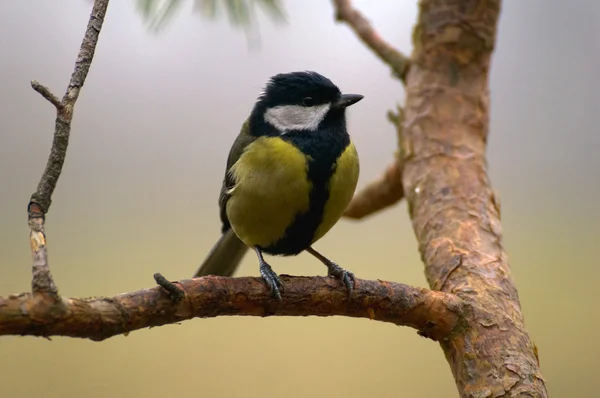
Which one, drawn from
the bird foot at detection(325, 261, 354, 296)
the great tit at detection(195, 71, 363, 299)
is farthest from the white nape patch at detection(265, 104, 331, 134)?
the bird foot at detection(325, 261, 354, 296)

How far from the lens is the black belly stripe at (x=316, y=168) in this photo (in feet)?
4.77

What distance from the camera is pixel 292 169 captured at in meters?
1.43

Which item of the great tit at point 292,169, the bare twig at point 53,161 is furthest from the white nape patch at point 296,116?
the bare twig at point 53,161

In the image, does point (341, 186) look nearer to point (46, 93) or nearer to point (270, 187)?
point (270, 187)

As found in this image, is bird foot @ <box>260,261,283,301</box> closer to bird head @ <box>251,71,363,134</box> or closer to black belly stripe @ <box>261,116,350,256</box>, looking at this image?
black belly stripe @ <box>261,116,350,256</box>

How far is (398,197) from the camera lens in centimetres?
225

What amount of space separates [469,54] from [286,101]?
0.72 metres

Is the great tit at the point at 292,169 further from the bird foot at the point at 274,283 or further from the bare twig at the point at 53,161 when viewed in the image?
the bare twig at the point at 53,161

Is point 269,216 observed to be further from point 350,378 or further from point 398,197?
point 350,378

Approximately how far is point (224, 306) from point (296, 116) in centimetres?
60

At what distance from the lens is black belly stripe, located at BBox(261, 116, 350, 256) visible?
1.45 meters

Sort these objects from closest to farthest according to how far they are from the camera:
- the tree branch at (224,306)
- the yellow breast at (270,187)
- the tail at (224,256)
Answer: the tree branch at (224,306) → the yellow breast at (270,187) → the tail at (224,256)

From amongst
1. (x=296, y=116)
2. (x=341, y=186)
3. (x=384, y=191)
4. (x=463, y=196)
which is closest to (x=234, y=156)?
(x=296, y=116)

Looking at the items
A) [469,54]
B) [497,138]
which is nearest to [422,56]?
[469,54]
